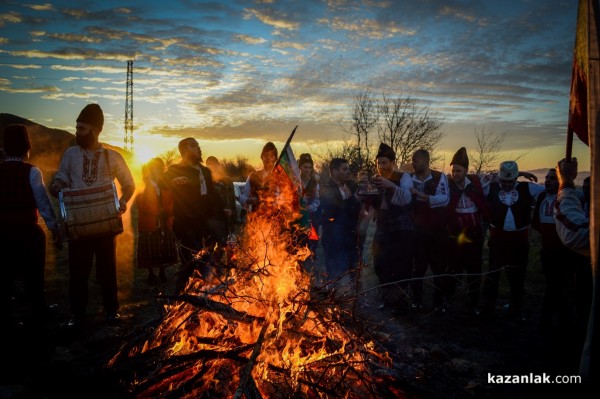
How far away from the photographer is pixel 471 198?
5.96m

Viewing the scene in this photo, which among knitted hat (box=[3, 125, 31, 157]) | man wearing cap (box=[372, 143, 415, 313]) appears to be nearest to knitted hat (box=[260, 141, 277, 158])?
man wearing cap (box=[372, 143, 415, 313])

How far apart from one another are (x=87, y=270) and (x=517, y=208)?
6.19 meters

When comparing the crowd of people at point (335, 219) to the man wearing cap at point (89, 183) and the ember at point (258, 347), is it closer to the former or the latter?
the man wearing cap at point (89, 183)

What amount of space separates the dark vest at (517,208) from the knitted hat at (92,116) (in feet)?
19.4

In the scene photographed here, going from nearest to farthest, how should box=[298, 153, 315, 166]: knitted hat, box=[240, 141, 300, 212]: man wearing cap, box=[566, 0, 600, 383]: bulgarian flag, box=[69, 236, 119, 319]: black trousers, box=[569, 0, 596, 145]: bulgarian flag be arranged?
1. box=[566, 0, 600, 383]: bulgarian flag
2. box=[569, 0, 596, 145]: bulgarian flag
3. box=[69, 236, 119, 319]: black trousers
4. box=[240, 141, 300, 212]: man wearing cap
5. box=[298, 153, 315, 166]: knitted hat

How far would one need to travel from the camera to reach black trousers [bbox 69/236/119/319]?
439cm

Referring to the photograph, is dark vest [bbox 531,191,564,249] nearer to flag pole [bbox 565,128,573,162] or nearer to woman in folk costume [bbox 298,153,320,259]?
flag pole [bbox 565,128,573,162]

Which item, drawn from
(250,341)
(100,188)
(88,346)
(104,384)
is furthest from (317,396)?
(100,188)

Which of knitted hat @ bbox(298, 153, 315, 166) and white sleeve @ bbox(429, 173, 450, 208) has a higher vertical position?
knitted hat @ bbox(298, 153, 315, 166)

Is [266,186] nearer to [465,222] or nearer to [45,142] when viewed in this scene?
[465,222]

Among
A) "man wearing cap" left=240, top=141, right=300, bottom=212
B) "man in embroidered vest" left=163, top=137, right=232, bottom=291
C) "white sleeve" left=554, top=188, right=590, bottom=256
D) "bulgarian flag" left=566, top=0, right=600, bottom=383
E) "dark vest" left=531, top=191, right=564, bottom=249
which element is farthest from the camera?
"man in embroidered vest" left=163, top=137, right=232, bottom=291

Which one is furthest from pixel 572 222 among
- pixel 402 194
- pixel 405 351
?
pixel 402 194

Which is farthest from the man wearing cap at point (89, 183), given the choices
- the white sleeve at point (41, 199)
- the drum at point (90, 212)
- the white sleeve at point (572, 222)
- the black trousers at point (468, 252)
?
the black trousers at point (468, 252)

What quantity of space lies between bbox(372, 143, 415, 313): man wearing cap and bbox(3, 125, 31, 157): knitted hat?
4903mm
